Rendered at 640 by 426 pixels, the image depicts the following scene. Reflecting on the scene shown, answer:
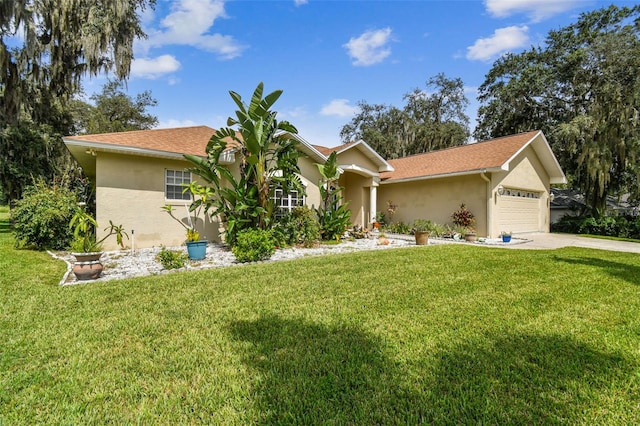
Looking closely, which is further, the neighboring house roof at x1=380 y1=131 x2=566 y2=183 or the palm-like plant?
the neighboring house roof at x1=380 y1=131 x2=566 y2=183

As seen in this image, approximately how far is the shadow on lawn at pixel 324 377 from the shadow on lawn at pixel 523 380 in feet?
1.23

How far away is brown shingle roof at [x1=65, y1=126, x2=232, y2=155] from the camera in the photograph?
9547 millimetres

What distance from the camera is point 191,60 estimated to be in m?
15.7

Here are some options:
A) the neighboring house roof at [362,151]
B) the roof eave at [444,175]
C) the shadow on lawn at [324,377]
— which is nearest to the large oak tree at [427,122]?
the roof eave at [444,175]

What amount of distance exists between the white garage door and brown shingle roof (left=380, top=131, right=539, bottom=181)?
1.92 meters

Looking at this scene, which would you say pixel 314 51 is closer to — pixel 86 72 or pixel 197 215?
pixel 197 215

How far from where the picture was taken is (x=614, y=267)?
289 inches

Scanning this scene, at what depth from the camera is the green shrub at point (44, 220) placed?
29.9ft

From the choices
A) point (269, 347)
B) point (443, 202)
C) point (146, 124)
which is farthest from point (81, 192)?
point (146, 124)

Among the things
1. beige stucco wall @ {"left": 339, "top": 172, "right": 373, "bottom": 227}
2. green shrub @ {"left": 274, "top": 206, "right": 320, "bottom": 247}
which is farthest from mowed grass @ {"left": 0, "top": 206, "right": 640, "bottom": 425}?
beige stucco wall @ {"left": 339, "top": 172, "right": 373, "bottom": 227}

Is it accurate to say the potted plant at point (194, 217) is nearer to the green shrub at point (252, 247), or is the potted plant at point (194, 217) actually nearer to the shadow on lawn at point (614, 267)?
the green shrub at point (252, 247)

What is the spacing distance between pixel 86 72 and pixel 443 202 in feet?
62.1

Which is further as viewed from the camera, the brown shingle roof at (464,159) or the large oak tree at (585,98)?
the large oak tree at (585,98)

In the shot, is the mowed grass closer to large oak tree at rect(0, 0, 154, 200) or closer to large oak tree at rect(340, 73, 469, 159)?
large oak tree at rect(0, 0, 154, 200)
